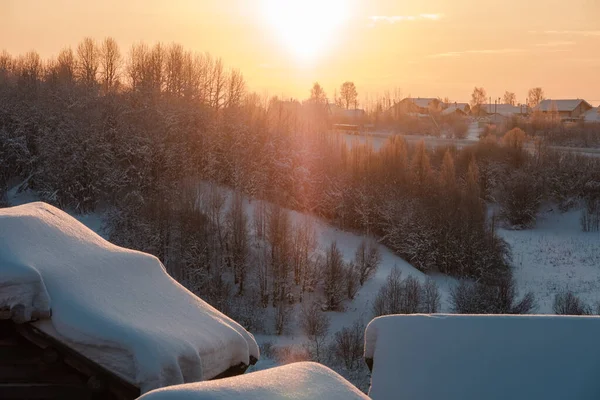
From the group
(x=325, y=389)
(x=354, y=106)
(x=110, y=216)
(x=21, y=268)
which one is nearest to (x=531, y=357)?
(x=325, y=389)

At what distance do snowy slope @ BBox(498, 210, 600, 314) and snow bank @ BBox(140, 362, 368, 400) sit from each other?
24503 millimetres

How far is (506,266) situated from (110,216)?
17.3 meters

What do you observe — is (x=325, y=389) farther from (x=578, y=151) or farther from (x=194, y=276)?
(x=578, y=151)

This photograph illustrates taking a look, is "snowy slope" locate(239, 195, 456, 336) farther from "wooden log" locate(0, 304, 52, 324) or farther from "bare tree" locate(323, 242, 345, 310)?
"wooden log" locate(0, 304, 52, 324)

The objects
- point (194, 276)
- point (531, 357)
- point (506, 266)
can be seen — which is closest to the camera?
point (531, 357)

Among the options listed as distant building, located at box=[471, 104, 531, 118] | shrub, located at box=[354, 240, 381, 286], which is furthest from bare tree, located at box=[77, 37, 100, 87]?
distant building, located at box=[471, 104, 531, 118]

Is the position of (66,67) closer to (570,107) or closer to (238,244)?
(238,244)

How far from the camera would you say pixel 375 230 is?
3431 cm

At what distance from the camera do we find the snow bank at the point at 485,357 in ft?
20.2

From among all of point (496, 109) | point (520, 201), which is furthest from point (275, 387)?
point (496, 109)

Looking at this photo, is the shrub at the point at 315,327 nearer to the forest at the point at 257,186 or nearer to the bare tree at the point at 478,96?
the forest at the point at 257,186

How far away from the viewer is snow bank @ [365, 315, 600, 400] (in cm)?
614

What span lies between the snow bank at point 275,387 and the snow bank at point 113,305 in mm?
1621

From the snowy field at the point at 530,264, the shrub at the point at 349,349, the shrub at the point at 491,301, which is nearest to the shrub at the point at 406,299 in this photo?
the snowy field at the point at 530,264
